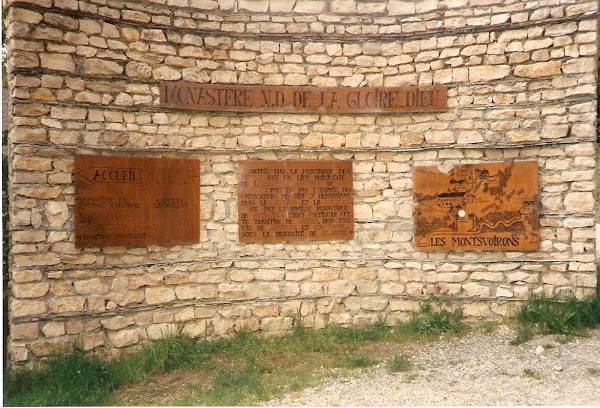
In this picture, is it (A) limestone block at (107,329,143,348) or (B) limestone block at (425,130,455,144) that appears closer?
(A) limestone block at (107,329,143,348)

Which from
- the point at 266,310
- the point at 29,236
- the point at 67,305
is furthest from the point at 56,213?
the point at 266,310

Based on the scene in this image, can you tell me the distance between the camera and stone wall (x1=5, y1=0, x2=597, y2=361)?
15.4 feet

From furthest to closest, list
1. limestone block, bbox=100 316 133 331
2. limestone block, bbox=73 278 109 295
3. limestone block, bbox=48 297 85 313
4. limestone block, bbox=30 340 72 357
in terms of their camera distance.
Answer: limestone block, bbox=100 316 133 331 < limestone block, bbox=73 278 109 295 < limestone block, bbox=48 297 85 313 < limestone block, bbox=30 340 72 357

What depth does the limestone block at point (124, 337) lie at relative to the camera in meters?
4.84

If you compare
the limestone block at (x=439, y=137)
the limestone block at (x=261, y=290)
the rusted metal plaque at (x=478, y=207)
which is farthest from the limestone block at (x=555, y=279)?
the limestone block at (x=261, y=290)

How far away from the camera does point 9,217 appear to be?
457 cm

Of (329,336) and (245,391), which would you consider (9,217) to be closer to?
(245,391)

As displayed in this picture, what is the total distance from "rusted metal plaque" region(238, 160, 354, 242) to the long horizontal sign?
694 mm

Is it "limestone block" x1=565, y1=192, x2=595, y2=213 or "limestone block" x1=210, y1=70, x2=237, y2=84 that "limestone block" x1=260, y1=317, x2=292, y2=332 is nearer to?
"limestone block" x1=210, y1=70, x2=237, y2=84

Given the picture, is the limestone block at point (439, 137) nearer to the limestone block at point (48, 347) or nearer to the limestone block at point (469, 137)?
the limestone block at point (469, 137)

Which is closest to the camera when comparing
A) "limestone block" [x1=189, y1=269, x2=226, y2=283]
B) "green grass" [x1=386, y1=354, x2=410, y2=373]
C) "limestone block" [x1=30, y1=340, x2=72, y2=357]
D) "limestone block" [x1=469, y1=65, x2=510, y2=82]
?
"green grass" [x1=386, y1=354, x2=410, y2=373]

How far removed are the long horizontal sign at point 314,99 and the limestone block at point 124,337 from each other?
8.96 feet

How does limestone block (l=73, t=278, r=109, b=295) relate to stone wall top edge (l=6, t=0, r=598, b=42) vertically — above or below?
below

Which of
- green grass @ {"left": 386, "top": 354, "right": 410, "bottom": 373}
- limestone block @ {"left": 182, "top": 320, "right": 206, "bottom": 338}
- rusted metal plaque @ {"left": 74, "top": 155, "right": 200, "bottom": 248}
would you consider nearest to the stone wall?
limestone block @ {"left": 182, "top": 320, "right": 206, "bottom": 338}
